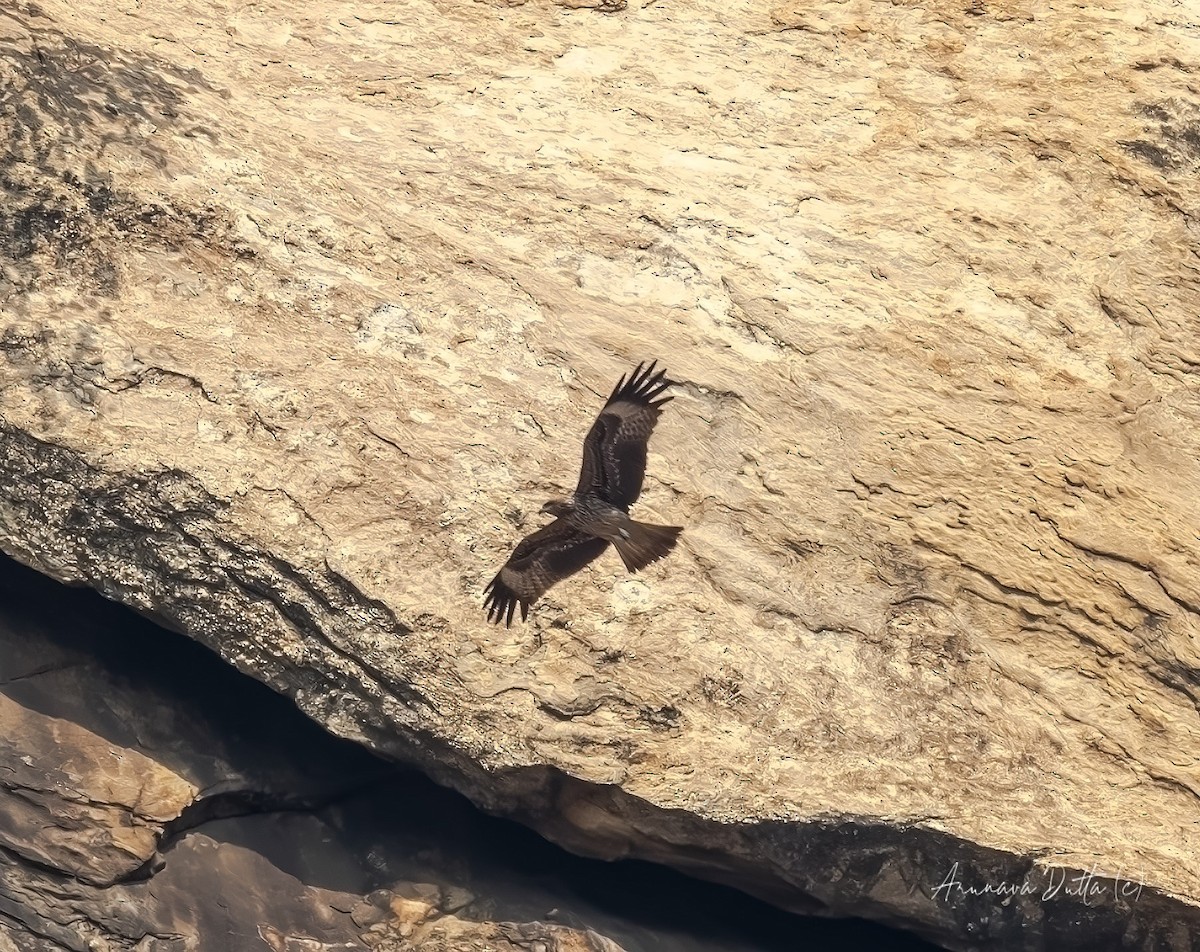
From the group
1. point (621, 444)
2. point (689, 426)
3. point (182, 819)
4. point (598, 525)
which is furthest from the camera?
point (182, 819)

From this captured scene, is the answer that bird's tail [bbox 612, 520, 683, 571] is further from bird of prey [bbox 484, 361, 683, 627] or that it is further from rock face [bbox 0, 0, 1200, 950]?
rock face [bbox 0, 0, 1200, 950]

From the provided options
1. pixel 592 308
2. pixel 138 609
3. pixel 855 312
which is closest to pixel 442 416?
pixel 592 308

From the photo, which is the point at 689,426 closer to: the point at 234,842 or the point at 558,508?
the point at 558,508

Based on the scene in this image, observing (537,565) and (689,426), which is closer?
(537,565)

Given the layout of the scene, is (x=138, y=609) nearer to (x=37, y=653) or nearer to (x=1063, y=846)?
(x=37, y=653)

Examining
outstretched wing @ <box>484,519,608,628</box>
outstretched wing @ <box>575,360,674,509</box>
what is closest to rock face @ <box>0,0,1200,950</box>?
outstretched wing @ <box>484,519,608,628</box>

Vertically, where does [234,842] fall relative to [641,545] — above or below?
below

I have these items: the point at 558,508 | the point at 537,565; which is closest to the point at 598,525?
the point at 558,508
